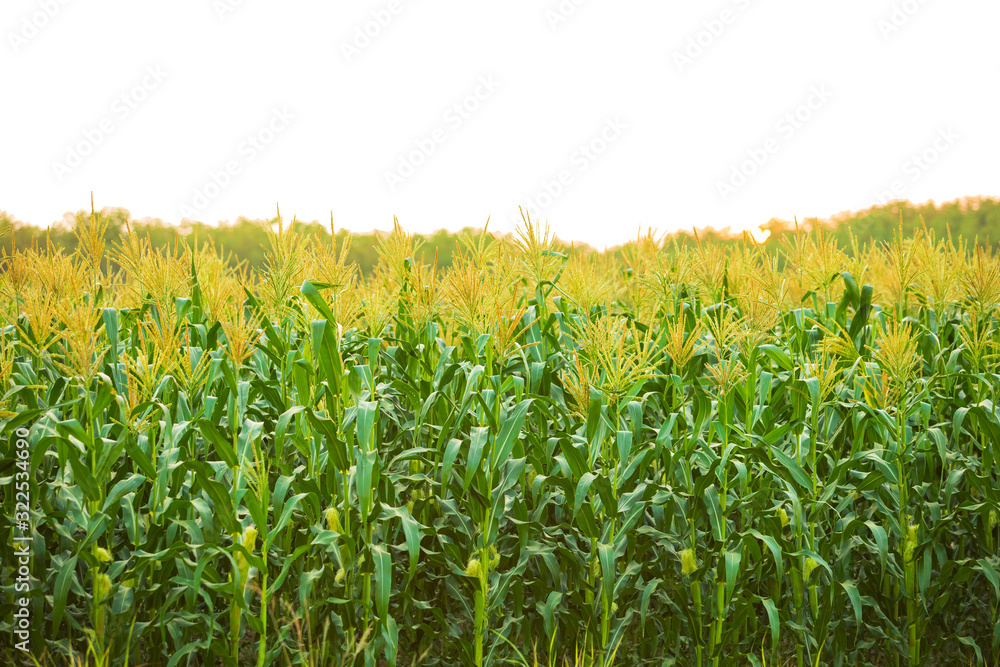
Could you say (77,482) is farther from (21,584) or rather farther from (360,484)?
(360,484)

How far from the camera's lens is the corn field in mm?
3684

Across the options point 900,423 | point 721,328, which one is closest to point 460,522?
point 721,328

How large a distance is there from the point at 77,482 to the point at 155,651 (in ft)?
3.73

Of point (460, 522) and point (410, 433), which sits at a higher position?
point (410, 433)

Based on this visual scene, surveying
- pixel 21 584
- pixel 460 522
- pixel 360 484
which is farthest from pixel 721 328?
pixel 21 584

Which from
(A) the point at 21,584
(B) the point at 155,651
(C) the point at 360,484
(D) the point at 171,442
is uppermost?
(D) the point at 171,442

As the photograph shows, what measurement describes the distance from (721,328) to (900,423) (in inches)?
49.2

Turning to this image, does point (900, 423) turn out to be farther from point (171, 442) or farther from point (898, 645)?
point (171, 442)

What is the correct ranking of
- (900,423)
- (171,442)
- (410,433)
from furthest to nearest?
(410,433) → (900,423) → (171,442)

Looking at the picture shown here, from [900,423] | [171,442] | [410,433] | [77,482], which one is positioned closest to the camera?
[77,482]

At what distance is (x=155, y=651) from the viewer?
3.88 metres

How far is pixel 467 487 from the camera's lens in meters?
3.76

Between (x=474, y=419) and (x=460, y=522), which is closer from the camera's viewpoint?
(x=460, y=522)

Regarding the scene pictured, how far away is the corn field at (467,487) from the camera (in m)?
3.68
